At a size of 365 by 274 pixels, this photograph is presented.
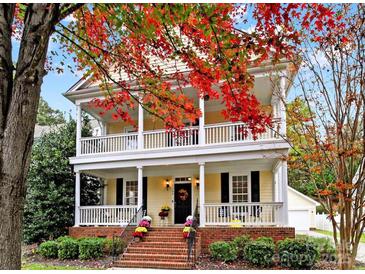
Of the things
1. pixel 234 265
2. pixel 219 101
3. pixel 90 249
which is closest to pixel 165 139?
pixel 219 101

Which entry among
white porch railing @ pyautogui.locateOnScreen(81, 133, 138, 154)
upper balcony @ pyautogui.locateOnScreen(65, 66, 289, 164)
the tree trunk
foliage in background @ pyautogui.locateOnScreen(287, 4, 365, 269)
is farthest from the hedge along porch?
the tree trunk

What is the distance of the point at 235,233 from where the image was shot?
12594mm

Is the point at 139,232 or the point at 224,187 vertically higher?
the point at 224,187

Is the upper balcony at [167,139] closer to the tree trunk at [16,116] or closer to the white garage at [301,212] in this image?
the tree trunk at [16,116]

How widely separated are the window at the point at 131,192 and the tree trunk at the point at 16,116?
13581mm

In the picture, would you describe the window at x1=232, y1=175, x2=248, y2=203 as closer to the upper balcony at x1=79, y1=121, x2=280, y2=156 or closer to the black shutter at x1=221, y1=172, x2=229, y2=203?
the black shutter at x1=221, y1=172, x2=229, y2=203

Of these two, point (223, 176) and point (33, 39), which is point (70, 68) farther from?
point (223, 176)

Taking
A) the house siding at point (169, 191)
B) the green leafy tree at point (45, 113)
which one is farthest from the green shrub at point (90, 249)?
the green leafy tree at point (45, 113)

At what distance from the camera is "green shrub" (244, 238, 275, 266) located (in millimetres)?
10719

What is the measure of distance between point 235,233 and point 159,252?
8.82 ft

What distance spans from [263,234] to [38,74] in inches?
404

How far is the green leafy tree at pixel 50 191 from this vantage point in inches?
589

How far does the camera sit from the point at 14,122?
140 inches

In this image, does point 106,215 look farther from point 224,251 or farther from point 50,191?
point 224,251
